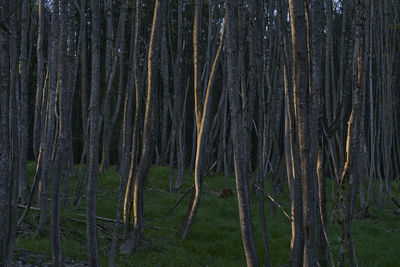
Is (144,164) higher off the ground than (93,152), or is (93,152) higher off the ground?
(93,152)

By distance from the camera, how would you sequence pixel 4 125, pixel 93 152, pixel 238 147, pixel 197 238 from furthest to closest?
pixel 197 238, pixel 93 152, pixel 238 147, pixel 4 125

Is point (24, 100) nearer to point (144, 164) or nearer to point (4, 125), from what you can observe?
point (144, 164)

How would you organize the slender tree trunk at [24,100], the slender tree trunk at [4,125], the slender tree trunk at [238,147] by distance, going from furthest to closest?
the slender tree trunk at [24,100] → the slender tree trunk at [238,147] → the slender tree trunk at [4,125]

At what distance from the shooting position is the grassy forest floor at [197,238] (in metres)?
5.68

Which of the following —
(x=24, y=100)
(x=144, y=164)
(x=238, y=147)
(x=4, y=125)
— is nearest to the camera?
(x=4, y=125)

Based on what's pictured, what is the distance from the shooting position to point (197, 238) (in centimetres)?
710

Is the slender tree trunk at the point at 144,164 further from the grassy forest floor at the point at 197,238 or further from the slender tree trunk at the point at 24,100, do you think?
the slender tree trunk at the point at 24,100

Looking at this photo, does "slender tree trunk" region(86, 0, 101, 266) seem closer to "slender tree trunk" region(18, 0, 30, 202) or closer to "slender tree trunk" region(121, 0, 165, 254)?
"slender tree trunk" region(18, 0, 30, 202)

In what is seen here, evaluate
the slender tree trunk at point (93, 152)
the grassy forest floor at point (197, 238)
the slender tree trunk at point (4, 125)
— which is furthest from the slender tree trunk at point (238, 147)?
the grassy forest floor at point (197, 238)

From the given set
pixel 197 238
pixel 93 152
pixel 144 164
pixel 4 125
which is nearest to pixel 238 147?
pixel 93 152

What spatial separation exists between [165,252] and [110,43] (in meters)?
3.65

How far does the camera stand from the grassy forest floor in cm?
568

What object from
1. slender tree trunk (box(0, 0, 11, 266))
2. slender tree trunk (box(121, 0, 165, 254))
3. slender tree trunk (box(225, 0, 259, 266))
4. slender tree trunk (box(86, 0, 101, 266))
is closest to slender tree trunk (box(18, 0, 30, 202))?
slender tree trunk (box(86, 0, 101, 266))

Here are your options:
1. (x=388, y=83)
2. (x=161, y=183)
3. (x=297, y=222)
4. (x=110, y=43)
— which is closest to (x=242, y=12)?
(x=297, y=222)
